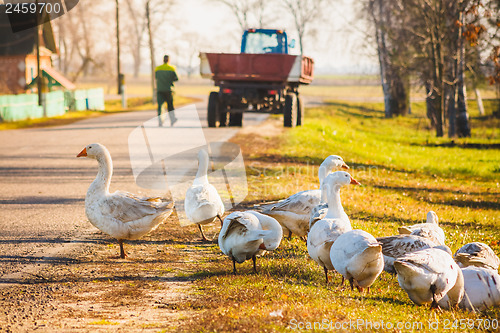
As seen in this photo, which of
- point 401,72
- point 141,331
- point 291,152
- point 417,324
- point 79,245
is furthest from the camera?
point 401,72

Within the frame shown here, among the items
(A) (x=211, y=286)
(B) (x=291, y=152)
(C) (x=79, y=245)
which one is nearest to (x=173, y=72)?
(B) (x=291, y=152)

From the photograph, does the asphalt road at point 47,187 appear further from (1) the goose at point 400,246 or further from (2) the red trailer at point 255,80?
(1) the goose at point 400,246

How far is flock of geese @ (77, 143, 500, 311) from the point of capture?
18.8 feet

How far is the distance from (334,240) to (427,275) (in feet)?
3.37

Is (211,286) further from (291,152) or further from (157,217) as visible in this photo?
(291,152)

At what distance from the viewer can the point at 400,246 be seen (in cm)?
662

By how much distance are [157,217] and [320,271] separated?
2.04 meters

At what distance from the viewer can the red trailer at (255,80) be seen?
2034 cm

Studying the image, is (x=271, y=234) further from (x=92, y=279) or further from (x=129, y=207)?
(x=92, y=279)

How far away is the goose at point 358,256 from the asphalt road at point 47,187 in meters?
3.23

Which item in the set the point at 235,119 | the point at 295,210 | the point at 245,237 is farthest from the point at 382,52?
the point at 245,237

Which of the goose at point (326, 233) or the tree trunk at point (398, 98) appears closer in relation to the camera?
the goose at point (326, 233)

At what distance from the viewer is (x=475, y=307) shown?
20.4ft

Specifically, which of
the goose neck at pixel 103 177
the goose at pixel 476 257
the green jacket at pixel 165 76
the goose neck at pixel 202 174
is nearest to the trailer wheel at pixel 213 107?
the green jacket at pixel 165 76
